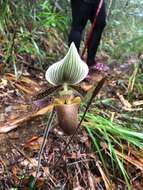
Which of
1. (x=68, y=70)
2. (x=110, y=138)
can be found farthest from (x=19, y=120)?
(x=68, y=70)

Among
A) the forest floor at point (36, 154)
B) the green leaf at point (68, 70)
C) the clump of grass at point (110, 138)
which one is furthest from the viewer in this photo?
the clump of grass at point (110, 138)

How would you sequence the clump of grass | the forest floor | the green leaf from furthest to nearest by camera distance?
the clump of grass, the forest floor, the green leaf

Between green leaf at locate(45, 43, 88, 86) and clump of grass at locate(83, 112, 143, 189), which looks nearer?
green leaf at locate(45, 43, 88, 86)

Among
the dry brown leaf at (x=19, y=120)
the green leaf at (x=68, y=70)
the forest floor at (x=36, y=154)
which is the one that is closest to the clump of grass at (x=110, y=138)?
the forest floor at (x=36, y=154)

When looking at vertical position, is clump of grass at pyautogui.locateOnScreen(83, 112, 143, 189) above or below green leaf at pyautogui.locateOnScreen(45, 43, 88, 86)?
below

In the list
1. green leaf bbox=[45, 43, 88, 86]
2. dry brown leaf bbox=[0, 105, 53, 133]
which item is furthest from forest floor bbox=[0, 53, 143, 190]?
green leaf bbox=[45, 43, 88, 86]

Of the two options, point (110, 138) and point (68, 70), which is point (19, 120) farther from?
point (68, 70)

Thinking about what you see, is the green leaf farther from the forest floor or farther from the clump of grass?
the clump of grass

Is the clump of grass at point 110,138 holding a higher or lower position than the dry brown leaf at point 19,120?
lower

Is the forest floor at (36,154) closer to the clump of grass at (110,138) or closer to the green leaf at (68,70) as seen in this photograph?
the clump of grass at (110,138)

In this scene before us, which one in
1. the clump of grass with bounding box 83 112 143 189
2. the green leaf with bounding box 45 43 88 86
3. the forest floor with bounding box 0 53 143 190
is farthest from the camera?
the clump of grass with bounding box 83 112 143 189
